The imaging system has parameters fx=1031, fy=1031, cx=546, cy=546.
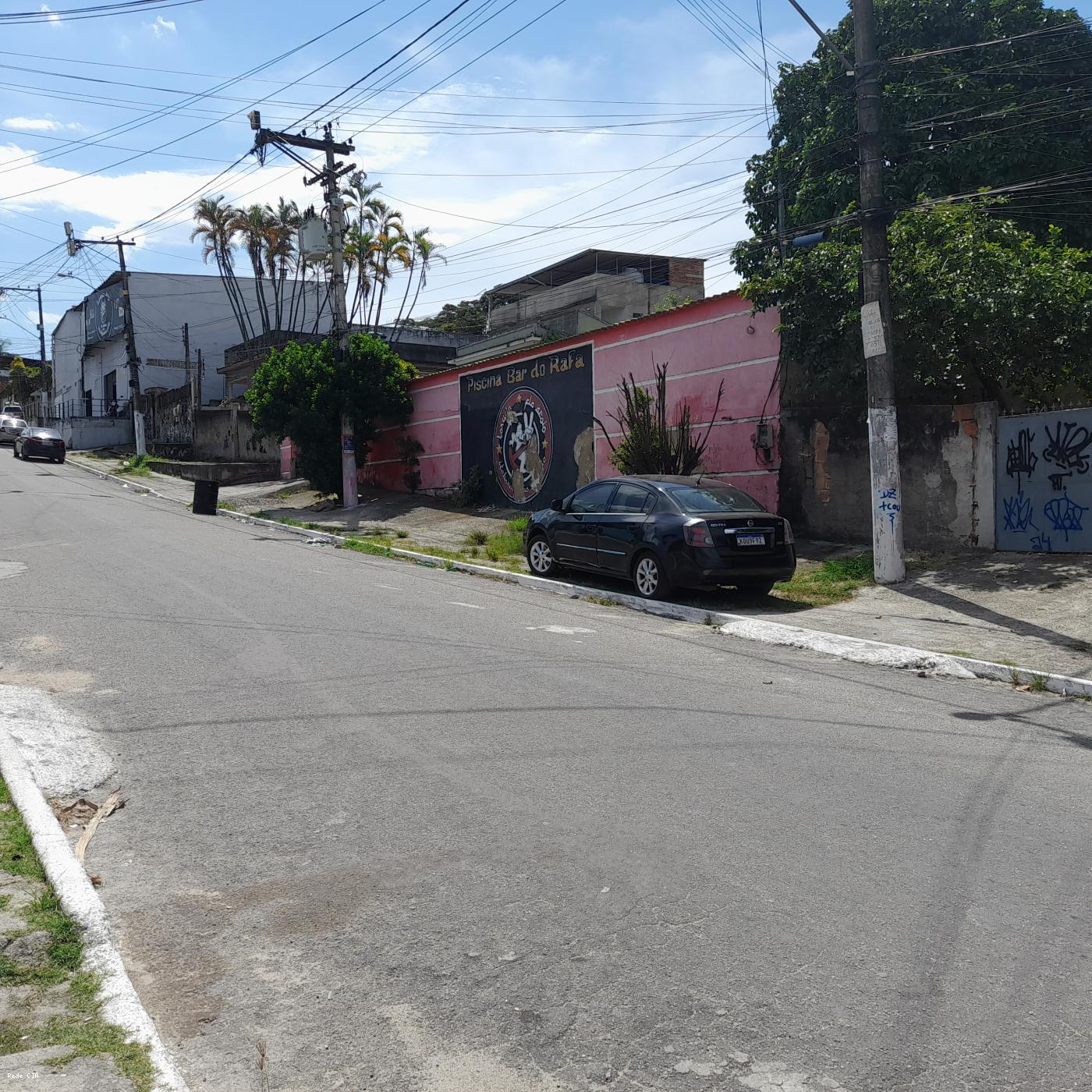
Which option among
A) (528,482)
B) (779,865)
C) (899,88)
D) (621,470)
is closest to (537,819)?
(779,865)

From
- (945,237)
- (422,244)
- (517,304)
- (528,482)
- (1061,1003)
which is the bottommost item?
(1061,1003)

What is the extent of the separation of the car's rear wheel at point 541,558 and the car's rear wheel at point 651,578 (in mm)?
2062

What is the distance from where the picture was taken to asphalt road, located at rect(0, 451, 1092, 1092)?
3.13 metres

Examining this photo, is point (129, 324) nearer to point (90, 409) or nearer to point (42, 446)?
point (42, 446)

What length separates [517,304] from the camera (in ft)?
150

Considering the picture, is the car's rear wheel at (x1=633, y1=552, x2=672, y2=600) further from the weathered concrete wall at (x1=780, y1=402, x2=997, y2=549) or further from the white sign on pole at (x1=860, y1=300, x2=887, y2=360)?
the weathered concrete wall at (x1=780, y1=402, x2=997, y2=549)

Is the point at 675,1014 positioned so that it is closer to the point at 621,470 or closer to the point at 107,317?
the point at 621,470

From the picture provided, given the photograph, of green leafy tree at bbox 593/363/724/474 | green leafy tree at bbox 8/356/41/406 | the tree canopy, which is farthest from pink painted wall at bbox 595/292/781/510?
green leafy tree at bbox 8/356/41/406

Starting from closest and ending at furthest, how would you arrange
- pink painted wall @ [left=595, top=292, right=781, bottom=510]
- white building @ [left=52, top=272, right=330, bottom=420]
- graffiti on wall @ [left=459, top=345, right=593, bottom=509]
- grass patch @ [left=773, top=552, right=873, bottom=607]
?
grass patch @ [left=773, top=552, right=873, bottom=607] < pink painted wall @ [left=595, top=292, right=781, bottom=510] < graffiti on wall @ [left=459, top=345, right=593, bottom=509] < white building @ [left=52, top=272, right=330, bottom=420]

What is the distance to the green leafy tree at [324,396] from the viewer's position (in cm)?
2548

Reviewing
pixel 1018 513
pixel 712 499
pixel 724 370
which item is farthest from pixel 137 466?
pixel 1018 513

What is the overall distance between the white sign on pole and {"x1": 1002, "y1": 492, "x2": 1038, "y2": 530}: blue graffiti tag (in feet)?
9.68

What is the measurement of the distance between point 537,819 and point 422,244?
44881 mm

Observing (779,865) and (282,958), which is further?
(779,865)
